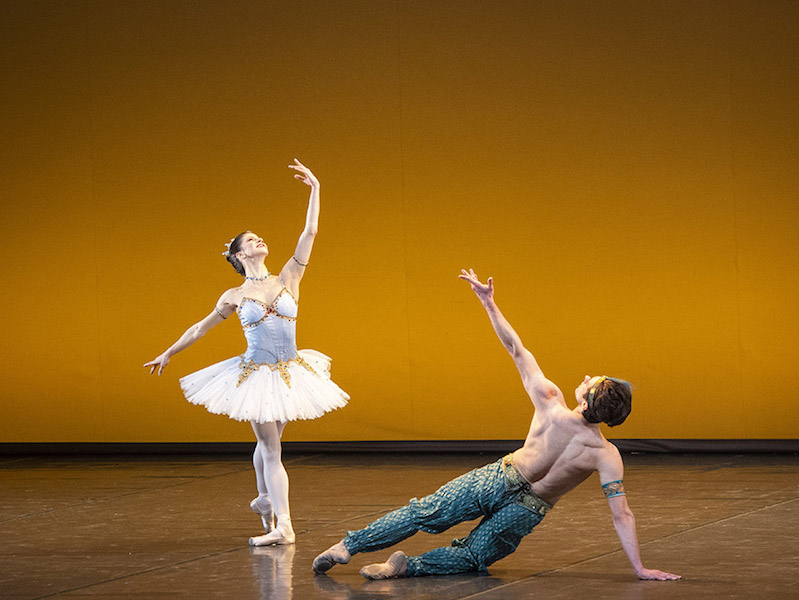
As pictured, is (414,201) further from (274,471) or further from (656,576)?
(656,576)

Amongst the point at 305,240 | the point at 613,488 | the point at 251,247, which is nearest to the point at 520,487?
the point at 613,488

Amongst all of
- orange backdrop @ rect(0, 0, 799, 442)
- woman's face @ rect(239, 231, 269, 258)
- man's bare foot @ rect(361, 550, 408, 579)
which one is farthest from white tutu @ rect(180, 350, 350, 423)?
orange backdrop @ rect(0, 0, 799, 442)

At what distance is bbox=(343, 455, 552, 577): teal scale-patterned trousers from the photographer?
4117mm

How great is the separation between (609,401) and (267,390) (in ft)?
5.37

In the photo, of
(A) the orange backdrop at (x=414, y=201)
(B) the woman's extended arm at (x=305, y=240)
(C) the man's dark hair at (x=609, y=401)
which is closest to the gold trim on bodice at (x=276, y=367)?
(B) the woman's extended arm at (x=305, y=240)

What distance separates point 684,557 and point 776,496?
4.99 ft

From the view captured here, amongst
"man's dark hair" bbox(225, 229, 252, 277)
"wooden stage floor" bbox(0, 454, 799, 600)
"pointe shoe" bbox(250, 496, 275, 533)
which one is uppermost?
"man's dark hair" bbox(225, 229, 252, 277)

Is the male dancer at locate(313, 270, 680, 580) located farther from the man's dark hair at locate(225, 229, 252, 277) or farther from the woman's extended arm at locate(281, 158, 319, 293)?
the man's dark hair at locate(225, 229, 252, 277)

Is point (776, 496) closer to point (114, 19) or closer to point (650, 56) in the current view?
point (650, 56)

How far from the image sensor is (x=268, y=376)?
5113mm

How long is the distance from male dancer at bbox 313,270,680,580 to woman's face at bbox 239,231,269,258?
1.29 meters

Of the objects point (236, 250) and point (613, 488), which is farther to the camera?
point (236, 250)

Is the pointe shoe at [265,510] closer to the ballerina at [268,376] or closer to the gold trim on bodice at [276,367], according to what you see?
the ballerina at [268,376]

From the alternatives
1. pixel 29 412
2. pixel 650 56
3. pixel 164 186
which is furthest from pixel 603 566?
pixel 29 412
